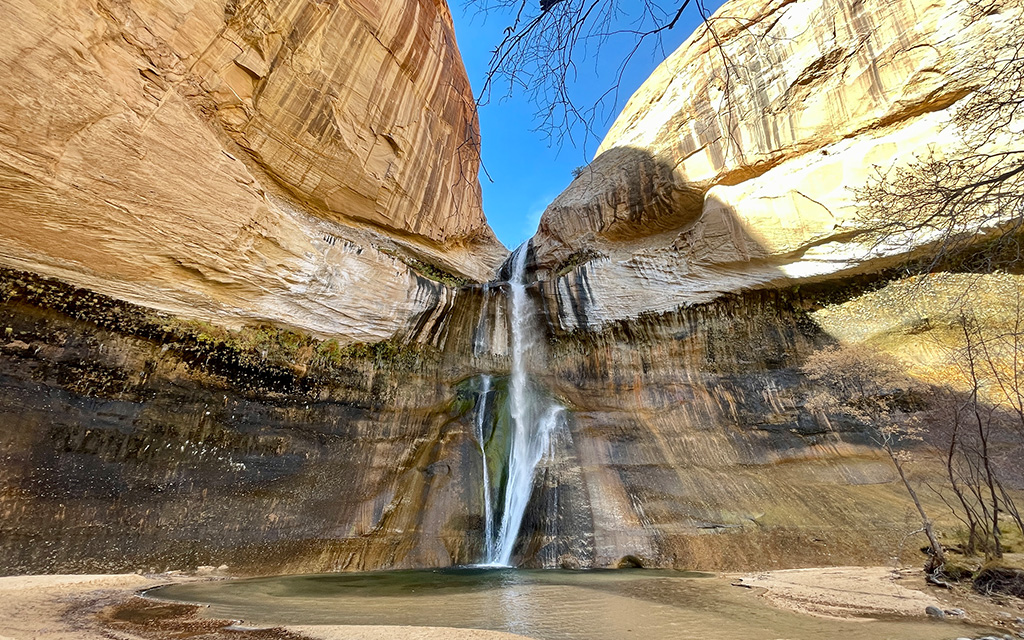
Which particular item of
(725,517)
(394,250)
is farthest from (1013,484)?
(394,250)

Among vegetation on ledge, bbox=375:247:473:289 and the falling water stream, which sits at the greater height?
vegetation on ledge, bbox=375:247:473:289

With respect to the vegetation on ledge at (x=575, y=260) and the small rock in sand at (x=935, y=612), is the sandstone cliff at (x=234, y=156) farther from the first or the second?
the small rock in sand at (x=935, y=612)

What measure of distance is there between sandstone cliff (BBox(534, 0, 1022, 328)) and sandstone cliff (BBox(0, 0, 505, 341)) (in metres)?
5.24

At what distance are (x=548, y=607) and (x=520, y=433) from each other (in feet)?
22.2

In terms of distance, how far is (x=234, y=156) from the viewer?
9117mm

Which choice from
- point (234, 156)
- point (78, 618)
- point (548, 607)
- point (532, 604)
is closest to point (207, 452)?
point (78, 618)

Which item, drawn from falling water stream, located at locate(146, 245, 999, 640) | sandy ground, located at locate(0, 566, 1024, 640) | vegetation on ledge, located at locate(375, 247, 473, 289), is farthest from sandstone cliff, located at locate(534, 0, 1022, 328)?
falling water stream, located at locate(146, 245, 999, 640)

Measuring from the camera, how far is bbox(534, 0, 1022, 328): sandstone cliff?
9102 mm

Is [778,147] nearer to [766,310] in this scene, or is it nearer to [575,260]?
[766,310]

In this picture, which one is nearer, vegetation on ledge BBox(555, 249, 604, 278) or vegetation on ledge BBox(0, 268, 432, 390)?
vegetation on ledge BBox(0, 268, 432, 390)

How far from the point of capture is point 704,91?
39.5 ft

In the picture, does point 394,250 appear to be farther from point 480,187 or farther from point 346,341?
point 480,187

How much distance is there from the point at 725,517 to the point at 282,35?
12923 mm

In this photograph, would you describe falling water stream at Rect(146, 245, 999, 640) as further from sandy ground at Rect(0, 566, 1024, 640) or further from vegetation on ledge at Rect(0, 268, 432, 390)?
vegetation on ledge at Rect(0, 268, 432, 390)
